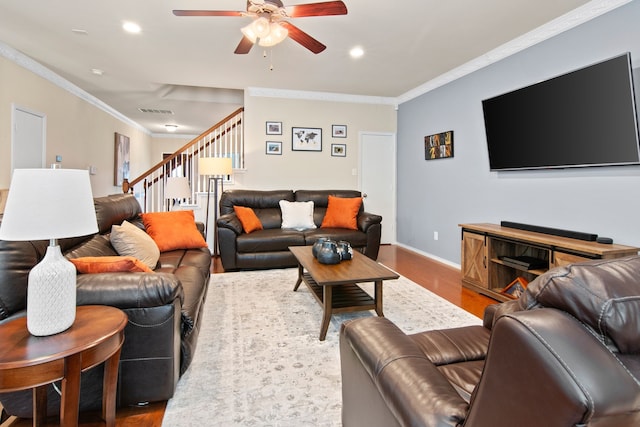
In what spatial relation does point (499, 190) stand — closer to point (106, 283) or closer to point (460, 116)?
point (460, 116)

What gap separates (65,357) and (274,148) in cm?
465

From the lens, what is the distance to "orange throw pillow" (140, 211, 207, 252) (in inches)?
127

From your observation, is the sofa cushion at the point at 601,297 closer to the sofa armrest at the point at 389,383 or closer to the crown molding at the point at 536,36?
the sofa armrest at the point at 389,383

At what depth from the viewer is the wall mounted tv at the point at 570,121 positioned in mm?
2509

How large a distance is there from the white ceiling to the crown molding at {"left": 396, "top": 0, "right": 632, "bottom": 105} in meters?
0.03

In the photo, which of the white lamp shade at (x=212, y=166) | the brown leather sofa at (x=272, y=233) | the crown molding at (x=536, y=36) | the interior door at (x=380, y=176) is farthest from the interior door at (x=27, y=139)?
the crown molding at (x=536, y=36)

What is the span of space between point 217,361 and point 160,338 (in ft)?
2.01

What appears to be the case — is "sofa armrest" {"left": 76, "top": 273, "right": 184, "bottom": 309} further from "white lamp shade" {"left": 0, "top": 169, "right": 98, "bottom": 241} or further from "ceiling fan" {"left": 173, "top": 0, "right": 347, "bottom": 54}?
"ceiling fan" {"left": 173, "top": 0, "right": 347, "bottom": 54}

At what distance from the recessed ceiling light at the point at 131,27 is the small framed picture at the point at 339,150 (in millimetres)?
3208

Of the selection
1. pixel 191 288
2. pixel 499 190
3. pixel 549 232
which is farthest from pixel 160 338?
pixel 499 190

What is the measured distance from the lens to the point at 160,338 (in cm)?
159

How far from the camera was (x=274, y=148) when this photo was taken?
5516 mm

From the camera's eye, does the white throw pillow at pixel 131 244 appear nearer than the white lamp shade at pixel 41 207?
No

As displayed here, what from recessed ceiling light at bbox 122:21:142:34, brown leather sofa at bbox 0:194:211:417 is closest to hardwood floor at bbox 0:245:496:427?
brown leather sofa at bbox 0:194:211:417
